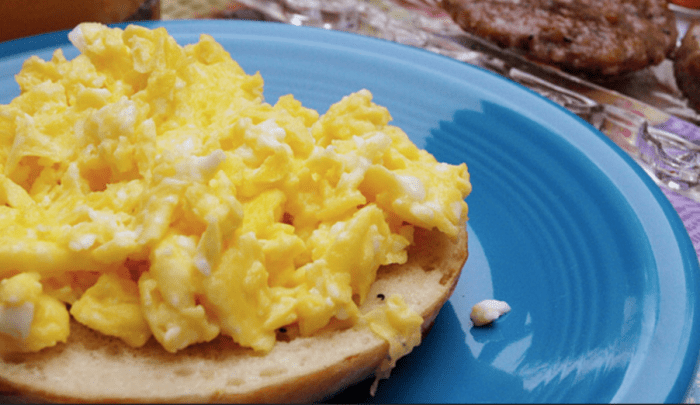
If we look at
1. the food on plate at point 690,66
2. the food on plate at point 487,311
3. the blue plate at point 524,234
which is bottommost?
the food on plate at point 487,311

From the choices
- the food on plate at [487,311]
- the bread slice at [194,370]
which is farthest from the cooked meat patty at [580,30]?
the bread slice at [194,370]

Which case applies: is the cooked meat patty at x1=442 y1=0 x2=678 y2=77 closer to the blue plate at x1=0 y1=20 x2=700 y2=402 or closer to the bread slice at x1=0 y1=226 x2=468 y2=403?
the blue plate at x1=0 y1=20 x2=700 y2=402

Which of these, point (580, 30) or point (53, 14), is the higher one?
point (580, 30)

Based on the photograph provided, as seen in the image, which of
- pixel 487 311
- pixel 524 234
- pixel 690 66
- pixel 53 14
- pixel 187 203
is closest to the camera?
pixel 187 203

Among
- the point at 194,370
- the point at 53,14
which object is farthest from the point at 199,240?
the point at 53,14

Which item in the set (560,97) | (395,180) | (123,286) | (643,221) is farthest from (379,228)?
(560,97)

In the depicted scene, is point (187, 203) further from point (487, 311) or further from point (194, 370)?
point (487, 311)

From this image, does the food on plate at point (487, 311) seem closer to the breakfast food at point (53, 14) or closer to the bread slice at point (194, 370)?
the bread slice at point (194, 370)
